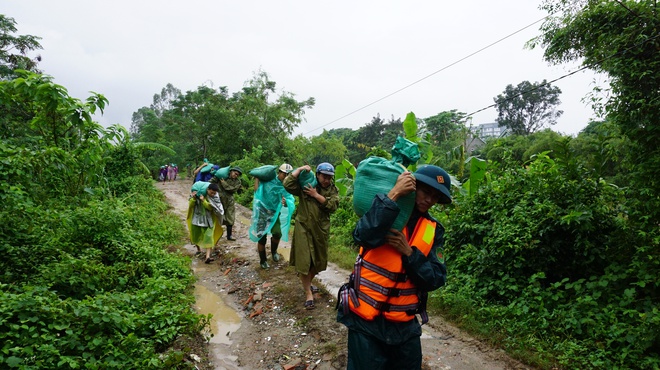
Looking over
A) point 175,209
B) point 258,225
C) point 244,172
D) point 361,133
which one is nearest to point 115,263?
point 258,225

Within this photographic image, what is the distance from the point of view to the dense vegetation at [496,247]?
3.21 m

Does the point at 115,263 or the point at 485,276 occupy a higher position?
the point at 115,263

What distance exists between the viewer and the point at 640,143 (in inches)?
159

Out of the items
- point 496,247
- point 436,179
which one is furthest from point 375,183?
point 496,247

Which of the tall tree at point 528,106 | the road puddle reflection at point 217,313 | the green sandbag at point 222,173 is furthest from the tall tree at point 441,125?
the road puddle reflection at point 217,313

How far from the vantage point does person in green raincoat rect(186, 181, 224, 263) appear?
6910 mm

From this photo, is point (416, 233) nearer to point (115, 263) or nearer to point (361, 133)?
point (115, 263)

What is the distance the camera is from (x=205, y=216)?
6914 mm

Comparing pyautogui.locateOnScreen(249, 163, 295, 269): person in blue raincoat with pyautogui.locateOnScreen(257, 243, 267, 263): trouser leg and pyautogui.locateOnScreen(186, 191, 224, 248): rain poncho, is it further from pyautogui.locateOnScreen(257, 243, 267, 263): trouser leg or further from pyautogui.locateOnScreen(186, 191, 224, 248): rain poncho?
pyautogui.locateOnScreen(186, 191, 224, 248): rain poncho

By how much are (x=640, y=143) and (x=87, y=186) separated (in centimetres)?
739

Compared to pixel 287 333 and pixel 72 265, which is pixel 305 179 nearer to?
pixel 287 333

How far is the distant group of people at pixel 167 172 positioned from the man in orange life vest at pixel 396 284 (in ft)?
96.0

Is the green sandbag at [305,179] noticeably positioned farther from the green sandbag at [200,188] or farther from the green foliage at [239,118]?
the green foliage at [239,118]

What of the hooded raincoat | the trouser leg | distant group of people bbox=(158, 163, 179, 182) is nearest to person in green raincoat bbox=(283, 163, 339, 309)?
the hooded raincoat
